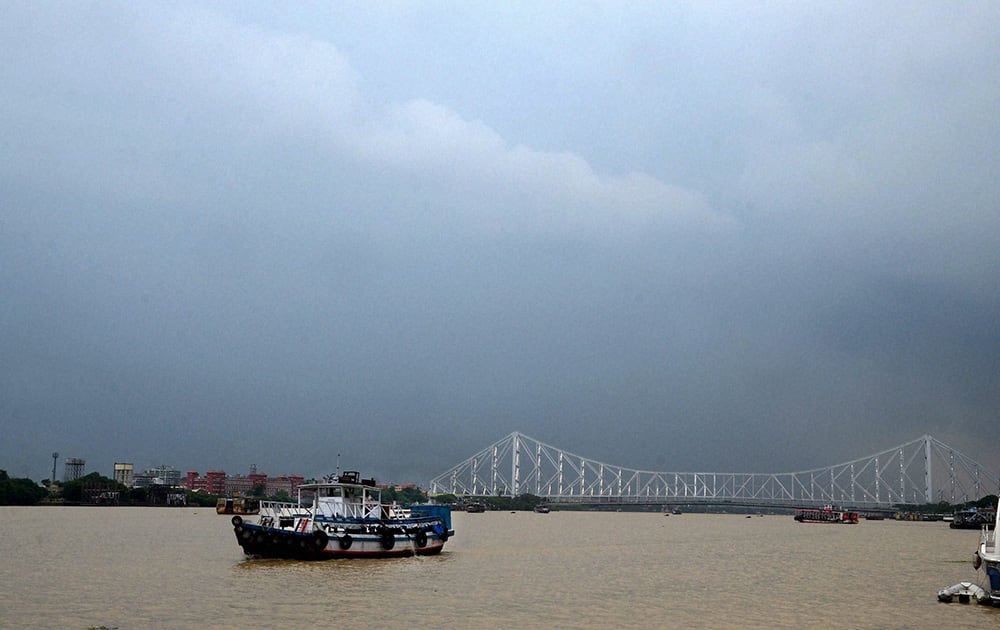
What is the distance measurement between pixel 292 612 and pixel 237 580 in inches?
321

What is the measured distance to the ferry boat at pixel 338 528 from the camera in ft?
122

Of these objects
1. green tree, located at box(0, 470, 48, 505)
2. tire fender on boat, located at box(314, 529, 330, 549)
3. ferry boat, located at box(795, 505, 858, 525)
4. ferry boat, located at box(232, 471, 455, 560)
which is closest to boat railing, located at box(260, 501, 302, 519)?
ferry boat, located at box(232, 471, 455, 560)

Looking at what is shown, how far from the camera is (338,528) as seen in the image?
38.3 meters

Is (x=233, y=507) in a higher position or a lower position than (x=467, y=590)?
lower

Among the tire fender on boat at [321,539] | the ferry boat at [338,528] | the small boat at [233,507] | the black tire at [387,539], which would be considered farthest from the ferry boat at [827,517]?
the tire fender on boat at [321,539]

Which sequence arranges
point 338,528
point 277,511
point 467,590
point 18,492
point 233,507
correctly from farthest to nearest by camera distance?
point 18,492, point 233,507, point 277,511, point 338,528, point 467,590

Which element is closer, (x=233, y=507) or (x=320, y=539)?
(x=320, y=539)

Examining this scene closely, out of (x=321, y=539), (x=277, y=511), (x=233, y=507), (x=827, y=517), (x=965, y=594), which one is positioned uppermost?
(x=277, y=511)

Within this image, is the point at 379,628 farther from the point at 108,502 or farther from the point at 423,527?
the point at 108,502

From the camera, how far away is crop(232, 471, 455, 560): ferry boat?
37125 millimetres

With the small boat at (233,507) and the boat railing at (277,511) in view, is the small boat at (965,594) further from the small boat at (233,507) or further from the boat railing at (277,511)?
the small boat at (233,507)

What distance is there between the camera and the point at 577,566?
40719 millimetres

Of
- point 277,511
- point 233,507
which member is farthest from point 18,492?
point 277,511

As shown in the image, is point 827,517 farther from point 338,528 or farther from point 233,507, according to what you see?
point 338,528
